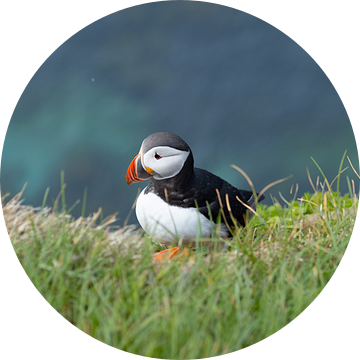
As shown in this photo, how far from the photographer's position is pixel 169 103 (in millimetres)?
2420

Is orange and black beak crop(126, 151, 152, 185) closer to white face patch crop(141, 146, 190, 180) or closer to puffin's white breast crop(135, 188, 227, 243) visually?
white face patch crop(141, 146, 190, 180)

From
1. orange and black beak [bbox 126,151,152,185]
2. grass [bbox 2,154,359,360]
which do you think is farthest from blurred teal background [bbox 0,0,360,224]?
grass [bbox 2,154,359,360]

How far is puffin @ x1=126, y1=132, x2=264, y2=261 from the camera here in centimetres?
235

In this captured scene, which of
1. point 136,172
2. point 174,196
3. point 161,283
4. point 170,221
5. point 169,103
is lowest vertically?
point 161,283

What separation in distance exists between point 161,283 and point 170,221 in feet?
2.05

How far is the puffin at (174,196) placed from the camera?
7.72ft

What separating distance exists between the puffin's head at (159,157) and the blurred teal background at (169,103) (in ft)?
0.33

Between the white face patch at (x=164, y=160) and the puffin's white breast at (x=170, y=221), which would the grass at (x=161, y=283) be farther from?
the white face patch at (x=164, y=160)

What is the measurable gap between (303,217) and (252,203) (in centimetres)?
52

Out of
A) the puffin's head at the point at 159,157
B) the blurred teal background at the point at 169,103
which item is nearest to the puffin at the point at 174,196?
the puffin's head at the point at 159,157

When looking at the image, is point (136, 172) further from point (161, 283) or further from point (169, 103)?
point (161, 283)

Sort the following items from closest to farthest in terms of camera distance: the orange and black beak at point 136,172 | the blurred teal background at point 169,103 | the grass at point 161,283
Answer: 1. the grass at point 161,283
2. the blurred teal background at point 169,103
3. the orange and black beak at point 136,172

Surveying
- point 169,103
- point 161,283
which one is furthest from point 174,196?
point 161,283

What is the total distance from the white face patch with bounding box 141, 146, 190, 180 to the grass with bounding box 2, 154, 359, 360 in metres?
0.43
